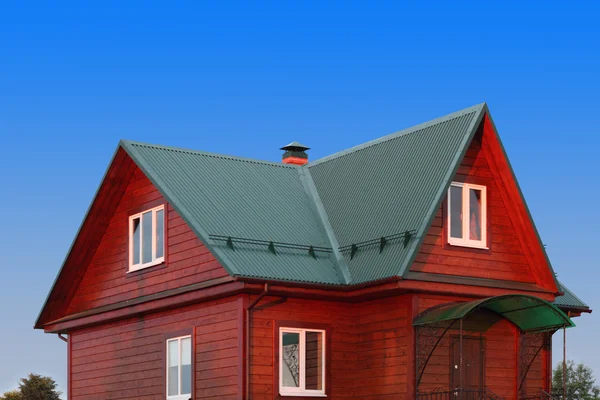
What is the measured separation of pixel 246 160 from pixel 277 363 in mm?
7673

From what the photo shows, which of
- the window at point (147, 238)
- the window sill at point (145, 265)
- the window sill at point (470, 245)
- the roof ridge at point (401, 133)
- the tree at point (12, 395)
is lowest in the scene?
the tree at point (12, 395)

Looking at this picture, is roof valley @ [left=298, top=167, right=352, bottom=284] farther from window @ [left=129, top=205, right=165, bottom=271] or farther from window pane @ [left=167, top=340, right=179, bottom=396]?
window pane @ [left=167, top=340, right=179, bottom=396]

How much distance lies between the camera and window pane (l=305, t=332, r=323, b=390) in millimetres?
28766

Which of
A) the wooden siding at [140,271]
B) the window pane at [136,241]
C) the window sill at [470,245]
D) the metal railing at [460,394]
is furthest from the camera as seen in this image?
the window pane at [136,241]

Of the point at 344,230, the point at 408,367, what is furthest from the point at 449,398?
the point at 344,230

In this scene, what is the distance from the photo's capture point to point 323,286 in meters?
28.6

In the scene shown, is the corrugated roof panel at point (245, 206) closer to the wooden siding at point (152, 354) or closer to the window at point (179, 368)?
the wooden siding at point (152, 354)

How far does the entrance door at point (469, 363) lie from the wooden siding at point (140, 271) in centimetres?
573

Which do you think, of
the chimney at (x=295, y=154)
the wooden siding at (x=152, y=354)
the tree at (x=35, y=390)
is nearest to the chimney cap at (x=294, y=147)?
the chimney at (x=295, y=154)

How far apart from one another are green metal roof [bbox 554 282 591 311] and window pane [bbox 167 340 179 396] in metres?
9.98

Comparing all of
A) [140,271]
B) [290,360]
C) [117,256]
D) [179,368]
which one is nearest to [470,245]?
[290,360]

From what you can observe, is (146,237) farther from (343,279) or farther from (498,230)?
(498,230)

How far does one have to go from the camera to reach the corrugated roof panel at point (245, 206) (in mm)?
28547

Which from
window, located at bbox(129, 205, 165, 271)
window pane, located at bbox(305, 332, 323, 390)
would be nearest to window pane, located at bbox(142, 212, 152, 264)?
window, located at bbox(129, 205, 165, 271)
